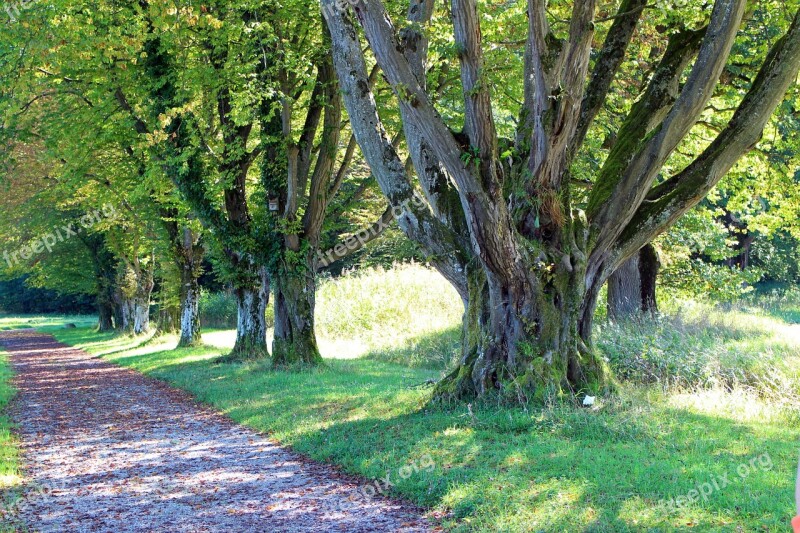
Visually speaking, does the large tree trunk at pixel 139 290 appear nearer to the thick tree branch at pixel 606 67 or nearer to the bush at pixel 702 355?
the bush at pixel 702 355

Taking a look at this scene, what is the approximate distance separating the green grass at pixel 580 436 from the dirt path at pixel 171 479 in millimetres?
435

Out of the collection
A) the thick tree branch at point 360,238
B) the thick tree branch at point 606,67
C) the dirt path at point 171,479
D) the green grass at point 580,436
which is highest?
the thick tree branch at point 606,67

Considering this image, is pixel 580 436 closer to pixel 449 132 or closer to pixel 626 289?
pixel 449 132

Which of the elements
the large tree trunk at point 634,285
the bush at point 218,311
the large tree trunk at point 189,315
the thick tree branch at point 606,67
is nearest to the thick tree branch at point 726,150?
the thick tree branch at point 606,67

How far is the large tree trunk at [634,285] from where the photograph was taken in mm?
18422

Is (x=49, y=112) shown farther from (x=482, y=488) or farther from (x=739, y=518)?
(x=739, y=518)

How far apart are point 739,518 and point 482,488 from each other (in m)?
2.02

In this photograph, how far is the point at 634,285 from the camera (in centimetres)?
1861

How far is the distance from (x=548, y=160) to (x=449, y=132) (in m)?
1.25

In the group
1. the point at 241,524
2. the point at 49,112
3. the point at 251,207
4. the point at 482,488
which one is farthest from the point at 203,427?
the point at 49,112

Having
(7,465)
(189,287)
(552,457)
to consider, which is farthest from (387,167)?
(189,287)

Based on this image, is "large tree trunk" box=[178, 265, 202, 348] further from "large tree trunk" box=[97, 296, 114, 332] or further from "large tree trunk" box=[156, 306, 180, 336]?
"large tree trunk" box=[97, 296, 114, 332]

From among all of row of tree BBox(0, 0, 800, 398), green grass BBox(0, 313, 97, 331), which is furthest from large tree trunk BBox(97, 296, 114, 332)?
row of tree BBox(0, 0, 800, 398)

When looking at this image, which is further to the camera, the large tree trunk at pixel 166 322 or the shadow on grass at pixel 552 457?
the large tree trunk at pixel 166 322
